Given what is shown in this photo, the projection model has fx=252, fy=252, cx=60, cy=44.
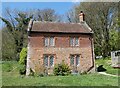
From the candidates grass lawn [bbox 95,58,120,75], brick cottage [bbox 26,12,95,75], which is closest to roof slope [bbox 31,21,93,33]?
brick cottage [bbox 26,12,95,75]

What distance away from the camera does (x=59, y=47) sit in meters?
32.2

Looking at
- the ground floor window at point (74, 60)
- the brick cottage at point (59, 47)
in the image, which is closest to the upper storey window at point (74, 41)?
the brick cottage at point (59, 47)

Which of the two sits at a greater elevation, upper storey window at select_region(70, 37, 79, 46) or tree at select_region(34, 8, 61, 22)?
tree at select_region(34, 8, 61, 22)

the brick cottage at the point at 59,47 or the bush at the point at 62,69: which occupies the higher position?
the brick cottage at the point at 59,47

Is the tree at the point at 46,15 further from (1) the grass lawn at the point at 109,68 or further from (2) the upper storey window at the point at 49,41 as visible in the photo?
(2) the upper storey window at the point at 49,41

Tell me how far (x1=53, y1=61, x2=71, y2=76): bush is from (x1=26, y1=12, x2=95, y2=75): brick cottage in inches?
36.3

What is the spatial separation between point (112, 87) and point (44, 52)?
662 inches

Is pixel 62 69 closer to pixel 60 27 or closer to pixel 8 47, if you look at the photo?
pixel 60 27

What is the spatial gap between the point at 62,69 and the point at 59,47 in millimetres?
3036

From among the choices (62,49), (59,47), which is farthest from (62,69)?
(59,47)

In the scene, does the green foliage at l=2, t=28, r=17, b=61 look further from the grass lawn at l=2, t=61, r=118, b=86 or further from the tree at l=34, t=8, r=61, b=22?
the grass lawn at l=2, t=61, r=118, b=86

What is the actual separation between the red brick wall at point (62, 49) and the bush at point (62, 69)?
1.02 meters

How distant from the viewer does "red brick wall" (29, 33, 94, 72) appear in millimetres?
31406

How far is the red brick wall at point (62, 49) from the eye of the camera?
103 feet
